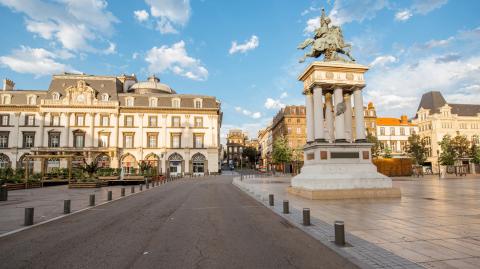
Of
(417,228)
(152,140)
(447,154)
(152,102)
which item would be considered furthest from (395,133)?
(417,228)

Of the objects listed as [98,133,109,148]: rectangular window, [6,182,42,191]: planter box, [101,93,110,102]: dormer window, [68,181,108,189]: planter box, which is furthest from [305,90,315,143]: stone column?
[101,93,110,102]: dormer window

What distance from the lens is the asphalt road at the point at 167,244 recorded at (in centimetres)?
573

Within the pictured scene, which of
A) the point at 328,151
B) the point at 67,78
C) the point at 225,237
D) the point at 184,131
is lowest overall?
the point at 225,237

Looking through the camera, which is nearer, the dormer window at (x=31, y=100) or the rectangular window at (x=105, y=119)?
the dormer window at (x=31, y=100)

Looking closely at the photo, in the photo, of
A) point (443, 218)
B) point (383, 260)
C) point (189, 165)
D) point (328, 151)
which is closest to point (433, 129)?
point (189, 165)

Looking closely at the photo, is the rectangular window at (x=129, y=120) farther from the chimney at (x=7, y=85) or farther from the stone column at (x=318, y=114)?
the stone column at (x=318, y=114)

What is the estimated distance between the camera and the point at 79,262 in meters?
5.80

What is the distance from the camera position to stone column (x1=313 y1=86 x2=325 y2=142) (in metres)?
17.1

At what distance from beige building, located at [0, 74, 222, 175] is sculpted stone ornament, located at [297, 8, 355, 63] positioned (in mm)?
42953

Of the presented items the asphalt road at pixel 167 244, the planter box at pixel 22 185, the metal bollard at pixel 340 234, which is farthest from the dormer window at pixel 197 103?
the metal bollard at pixel 340 234

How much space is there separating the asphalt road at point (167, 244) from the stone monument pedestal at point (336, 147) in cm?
643

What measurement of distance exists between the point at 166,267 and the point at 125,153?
2239 inches

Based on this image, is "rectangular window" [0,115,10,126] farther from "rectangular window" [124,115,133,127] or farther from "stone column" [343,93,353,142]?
"stone column" [343,93,353,142]

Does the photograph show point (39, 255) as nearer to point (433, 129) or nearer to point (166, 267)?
point (166, 267)
